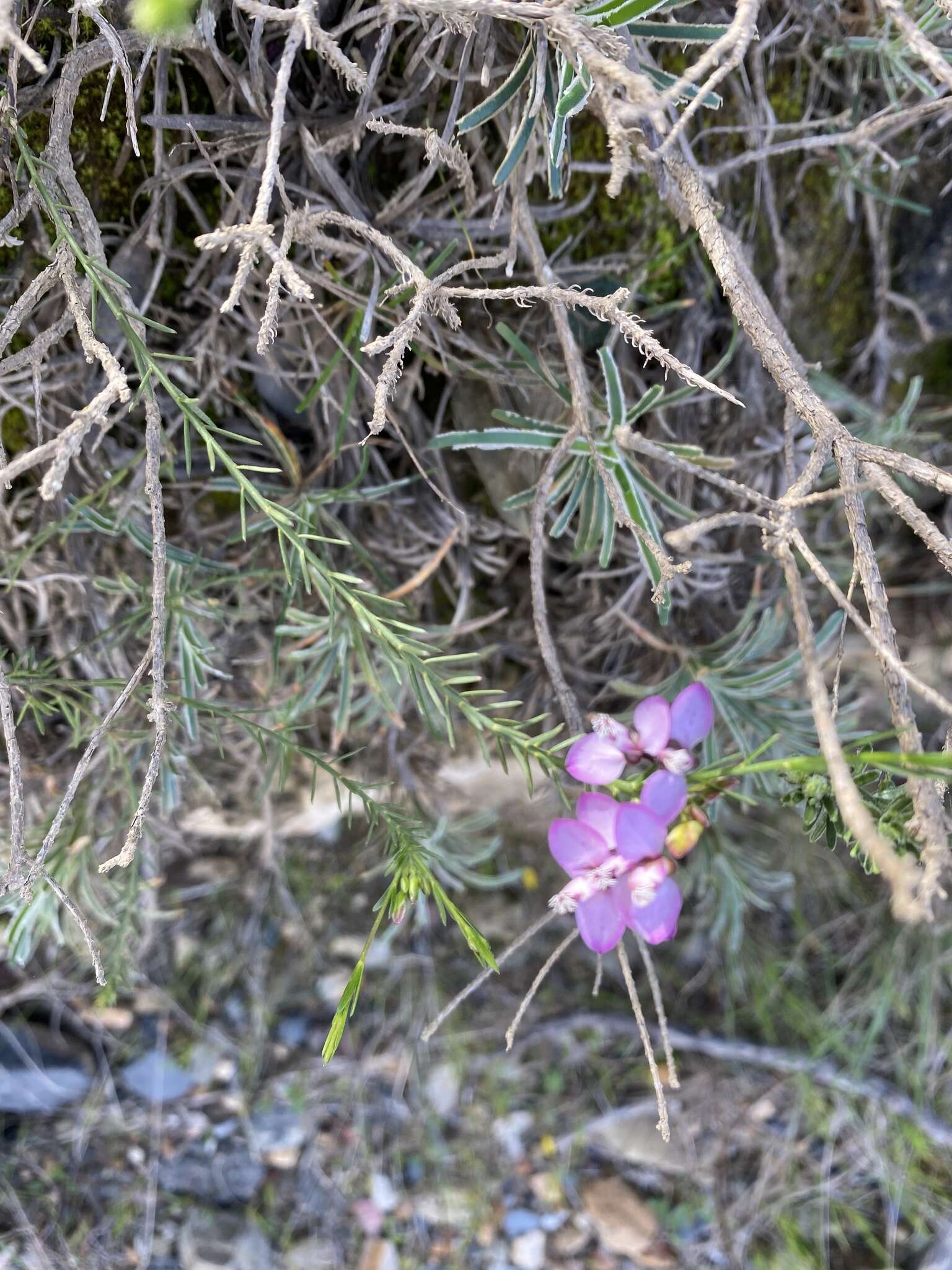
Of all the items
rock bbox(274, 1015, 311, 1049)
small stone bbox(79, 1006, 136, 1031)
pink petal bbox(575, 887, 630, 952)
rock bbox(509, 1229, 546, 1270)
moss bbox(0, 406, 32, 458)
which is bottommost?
rock bbox(509, 1229, 546, 1270)

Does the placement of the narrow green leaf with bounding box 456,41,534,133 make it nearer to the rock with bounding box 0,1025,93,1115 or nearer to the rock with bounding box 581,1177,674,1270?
the rock with bounding box 0,1025,93,1115

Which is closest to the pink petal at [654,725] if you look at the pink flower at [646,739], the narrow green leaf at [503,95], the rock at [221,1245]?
the pink flower at [646,739]

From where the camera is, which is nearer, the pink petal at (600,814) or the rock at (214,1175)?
the pink petal at (600,814)

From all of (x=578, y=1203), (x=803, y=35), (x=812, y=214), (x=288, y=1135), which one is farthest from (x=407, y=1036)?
(x=803, y=35)

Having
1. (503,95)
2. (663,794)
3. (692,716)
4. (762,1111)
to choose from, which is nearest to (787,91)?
(503,95)

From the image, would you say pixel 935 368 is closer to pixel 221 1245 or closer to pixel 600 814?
pixel 600 814

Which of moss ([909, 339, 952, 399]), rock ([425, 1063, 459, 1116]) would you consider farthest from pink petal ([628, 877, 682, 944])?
rock ([425, 1063, 459, 1116])

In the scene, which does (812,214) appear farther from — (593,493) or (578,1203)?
(578,1203)

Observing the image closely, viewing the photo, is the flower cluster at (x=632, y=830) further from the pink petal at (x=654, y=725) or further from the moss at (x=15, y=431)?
the moss at (x=15, y=431)
